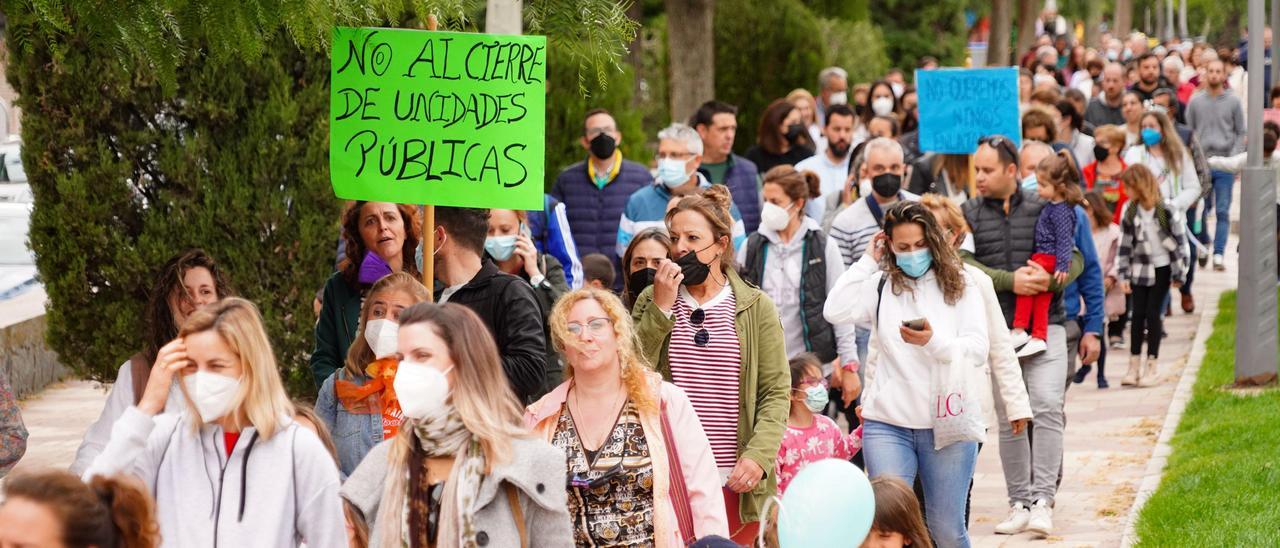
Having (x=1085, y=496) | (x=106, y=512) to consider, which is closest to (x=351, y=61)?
(x=106, y=512)

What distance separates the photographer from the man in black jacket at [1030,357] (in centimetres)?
916

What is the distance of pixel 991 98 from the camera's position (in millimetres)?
12508

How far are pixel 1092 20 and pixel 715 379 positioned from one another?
54042mm

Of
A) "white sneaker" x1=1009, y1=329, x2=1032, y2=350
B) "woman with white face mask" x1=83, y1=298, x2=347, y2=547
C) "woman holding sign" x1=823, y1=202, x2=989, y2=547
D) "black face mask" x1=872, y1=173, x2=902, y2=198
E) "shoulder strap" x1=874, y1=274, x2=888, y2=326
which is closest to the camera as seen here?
"woman with white face mask" x1=83, y1=298, x2=347, y2=547

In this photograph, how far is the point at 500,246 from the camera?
8281 mm

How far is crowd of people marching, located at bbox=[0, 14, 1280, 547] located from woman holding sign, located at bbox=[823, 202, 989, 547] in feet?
0.04

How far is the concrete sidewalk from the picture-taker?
31.0 ft

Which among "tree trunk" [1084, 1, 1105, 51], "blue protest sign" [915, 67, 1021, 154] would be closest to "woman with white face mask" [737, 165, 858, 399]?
"blue protest sign" [915, 67, 1021, 154]

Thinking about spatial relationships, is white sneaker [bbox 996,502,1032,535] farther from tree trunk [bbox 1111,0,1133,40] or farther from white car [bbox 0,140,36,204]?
tree trunk [bbox 1111,0,1133,40]

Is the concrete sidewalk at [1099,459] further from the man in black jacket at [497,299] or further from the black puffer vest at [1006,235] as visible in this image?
the man in black jacket at [497,299]

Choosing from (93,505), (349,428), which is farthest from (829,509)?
(93,505)

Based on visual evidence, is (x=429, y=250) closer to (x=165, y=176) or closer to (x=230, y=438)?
(x=230, y=438)

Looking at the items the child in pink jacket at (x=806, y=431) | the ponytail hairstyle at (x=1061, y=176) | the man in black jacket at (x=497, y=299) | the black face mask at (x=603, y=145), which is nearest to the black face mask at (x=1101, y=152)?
the black face mask at (x=603, y=145)

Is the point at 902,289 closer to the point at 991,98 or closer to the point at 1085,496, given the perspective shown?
the point at 1085,496
